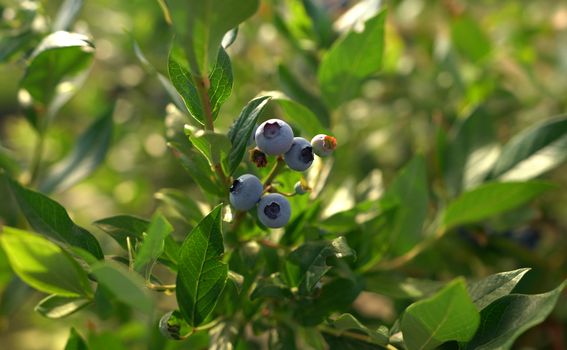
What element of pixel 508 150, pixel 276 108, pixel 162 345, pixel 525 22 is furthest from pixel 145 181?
pixel 525 22

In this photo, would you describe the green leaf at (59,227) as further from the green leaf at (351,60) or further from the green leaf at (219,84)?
the green leaf at (351,60)

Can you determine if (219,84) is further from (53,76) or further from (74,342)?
(53,76)

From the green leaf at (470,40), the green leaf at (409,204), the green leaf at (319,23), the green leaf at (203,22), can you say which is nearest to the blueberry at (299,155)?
the green leaf at (203,22)

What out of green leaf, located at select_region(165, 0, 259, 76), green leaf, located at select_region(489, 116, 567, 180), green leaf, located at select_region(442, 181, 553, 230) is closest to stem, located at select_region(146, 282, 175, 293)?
green leaf, located at select_region(165, 0, 259, 76)

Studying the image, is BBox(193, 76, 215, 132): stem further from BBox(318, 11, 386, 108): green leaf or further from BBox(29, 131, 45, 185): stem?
BBox(29, 131, 45, 185): stem

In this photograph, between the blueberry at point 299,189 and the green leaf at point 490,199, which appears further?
the green leaf at point 490,199

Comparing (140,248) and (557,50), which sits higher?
(140,248)

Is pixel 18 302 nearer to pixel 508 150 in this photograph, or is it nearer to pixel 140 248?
pixel 140 248
